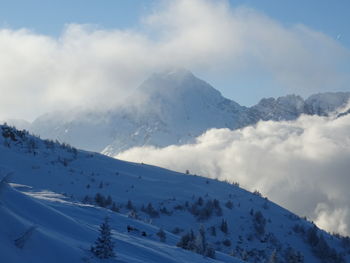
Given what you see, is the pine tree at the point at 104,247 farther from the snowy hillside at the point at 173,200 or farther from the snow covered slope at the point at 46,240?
the snowy hillside at the point at 173,200

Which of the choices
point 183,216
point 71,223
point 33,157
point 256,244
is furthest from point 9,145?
point 71,223

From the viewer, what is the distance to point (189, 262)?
74.1 feet

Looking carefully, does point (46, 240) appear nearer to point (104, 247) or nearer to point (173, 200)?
point (104, 247)

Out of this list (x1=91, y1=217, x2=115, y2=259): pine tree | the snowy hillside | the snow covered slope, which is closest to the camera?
the snow covered slope

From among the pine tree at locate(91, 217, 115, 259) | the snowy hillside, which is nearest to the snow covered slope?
the pine tree at locate(91, 217, 115, 259)

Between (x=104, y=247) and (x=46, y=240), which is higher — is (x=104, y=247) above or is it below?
above

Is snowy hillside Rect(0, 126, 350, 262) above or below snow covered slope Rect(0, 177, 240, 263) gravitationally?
above

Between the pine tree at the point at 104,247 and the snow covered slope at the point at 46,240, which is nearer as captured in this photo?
the snow covered slope at the point at 46,240

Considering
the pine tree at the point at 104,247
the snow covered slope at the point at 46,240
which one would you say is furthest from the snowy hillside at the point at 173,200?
the pine tree at the point at 104,247

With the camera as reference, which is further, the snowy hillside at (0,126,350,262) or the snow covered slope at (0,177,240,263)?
the snowy hillside at (0,126,350,262)

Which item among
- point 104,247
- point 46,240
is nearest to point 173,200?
point 104,247

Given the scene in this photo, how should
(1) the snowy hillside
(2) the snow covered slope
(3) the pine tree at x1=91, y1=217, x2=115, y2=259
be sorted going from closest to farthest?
(2) the snow covered slope < (3) the pine tree at x1=91, y1=217, x2=115, y2=259 < (1) the snowy hillside

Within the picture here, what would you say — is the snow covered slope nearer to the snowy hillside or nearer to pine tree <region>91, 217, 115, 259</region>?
pine tree <region>91, 217, 115, 259</region>

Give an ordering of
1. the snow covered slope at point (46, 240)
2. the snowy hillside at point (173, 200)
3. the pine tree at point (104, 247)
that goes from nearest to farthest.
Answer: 1. the snow covered slope at point (46, 240)
2. the pine tree at point (104, 247)
3. the snowy hillside at point (173, 200)
